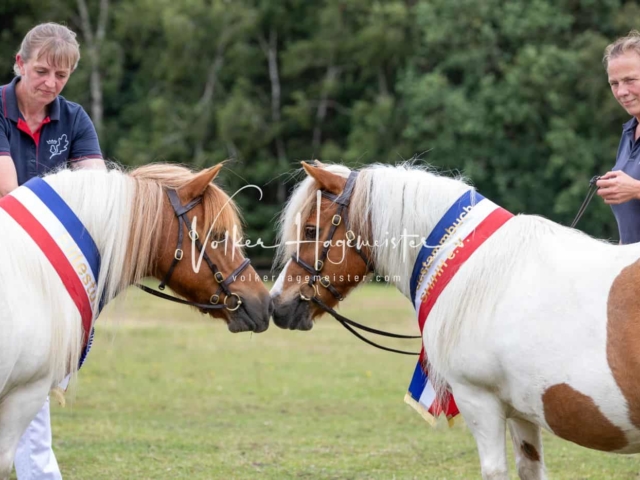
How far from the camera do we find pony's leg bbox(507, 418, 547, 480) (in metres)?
4.50

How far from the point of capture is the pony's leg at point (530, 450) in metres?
4.50

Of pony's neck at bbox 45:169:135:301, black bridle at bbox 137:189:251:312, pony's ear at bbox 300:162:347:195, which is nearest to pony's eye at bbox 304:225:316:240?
pony's ear at bbox 300:162:347:195

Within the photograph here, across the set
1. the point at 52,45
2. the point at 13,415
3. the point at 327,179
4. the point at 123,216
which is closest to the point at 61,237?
the point at 123,216

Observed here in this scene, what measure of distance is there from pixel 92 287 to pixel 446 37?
31544mm

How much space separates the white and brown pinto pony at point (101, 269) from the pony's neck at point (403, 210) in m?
0.72

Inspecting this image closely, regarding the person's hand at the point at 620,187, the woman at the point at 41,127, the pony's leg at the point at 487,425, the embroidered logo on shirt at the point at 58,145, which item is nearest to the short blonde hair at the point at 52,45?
the woman at the point at 41,127

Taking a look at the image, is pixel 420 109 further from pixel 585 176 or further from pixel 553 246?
pixel 553 246

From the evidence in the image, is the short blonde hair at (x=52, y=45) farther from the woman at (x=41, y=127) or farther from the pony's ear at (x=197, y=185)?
the pony's ear at (x=197, y=185)

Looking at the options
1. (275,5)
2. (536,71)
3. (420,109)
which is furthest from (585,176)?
(275,5)

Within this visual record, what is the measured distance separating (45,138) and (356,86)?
33117mm

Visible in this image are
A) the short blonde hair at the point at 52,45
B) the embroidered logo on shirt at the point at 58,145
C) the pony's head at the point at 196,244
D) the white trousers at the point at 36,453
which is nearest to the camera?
the pony's head at the point at 196,244

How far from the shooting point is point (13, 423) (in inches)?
157

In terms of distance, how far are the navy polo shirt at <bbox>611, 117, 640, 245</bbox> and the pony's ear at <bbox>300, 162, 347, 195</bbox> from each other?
155cm

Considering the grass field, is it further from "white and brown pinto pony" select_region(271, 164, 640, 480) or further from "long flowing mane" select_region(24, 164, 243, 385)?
"white and brown pinto pony" select_region(271, 164, 640, 480)
